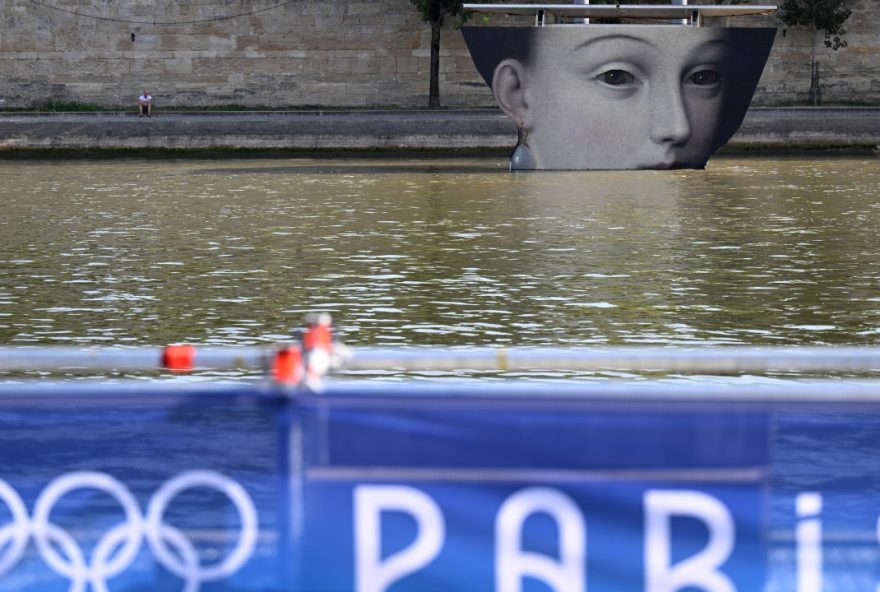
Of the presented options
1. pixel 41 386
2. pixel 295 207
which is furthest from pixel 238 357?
pixel 295 207

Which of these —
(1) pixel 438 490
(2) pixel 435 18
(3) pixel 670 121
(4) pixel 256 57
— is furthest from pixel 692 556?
(4) pixel 256 57

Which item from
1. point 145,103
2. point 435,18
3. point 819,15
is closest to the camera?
point 145,103

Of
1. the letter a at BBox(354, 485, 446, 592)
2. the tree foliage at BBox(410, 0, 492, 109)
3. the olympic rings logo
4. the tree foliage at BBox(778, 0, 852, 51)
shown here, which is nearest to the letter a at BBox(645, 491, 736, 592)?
the letter a at BBox(354, 485, 446, 592)

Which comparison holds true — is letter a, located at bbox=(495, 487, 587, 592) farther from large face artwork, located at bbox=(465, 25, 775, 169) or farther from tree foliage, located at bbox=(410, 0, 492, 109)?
tree foliage, located at bbox=(410, 0, 492, 109)

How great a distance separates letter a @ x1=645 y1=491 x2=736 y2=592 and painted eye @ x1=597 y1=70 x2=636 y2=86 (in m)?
27.7

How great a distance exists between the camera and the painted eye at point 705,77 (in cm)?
3095

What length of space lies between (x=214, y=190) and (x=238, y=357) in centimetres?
2404

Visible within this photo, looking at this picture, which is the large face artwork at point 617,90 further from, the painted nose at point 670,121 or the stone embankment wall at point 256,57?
the stone embankment wall at point 256,57

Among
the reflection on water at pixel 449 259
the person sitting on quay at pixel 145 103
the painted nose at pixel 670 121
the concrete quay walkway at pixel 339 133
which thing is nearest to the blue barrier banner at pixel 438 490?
the reflection on water at pixel 449 259

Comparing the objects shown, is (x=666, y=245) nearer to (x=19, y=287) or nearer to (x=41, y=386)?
(x=19, y=287)

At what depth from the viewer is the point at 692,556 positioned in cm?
369

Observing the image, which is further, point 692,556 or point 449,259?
point 449,259

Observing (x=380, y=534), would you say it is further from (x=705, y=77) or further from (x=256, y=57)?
(x=256, y=57)

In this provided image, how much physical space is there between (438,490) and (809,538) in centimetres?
79
